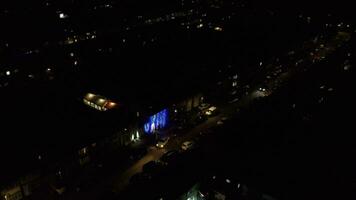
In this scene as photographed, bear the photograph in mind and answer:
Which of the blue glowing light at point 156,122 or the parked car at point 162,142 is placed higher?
the blue glowing light at point 156,122

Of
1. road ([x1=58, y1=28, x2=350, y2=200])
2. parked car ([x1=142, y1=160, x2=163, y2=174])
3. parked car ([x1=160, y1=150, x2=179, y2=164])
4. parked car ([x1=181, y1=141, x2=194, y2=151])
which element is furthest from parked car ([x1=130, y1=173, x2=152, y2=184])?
parked car ([x1=181, y1=141, x2=194, y2=151])

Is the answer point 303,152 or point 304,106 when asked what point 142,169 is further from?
point 304,106

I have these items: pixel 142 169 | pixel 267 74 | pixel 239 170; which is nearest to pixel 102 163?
pixel 142 169

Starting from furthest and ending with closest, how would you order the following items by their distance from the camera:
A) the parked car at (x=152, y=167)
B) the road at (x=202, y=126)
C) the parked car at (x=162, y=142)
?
the parked car at (x=162, y=142), the road at (x=202, y=126), the parked car at (x=152, y=167)

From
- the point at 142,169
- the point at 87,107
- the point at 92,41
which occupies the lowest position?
the point at 142,169

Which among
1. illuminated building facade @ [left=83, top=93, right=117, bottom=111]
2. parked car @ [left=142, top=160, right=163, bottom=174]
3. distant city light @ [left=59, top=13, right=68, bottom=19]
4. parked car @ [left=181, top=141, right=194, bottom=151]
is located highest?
distant city light @ [left=59, top=13, right=68, bottom=19]

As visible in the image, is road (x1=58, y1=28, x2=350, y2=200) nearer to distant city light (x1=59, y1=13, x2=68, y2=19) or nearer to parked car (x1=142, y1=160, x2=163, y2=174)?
parked car (x1=142, y1=160, x2=163, y2=174)

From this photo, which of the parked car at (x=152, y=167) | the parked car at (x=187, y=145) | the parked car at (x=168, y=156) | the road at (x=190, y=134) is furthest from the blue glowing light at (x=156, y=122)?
the parked car at (x=152, y=167)

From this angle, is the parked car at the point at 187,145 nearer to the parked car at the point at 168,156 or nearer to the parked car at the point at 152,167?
the parked car at the point at 168,156
